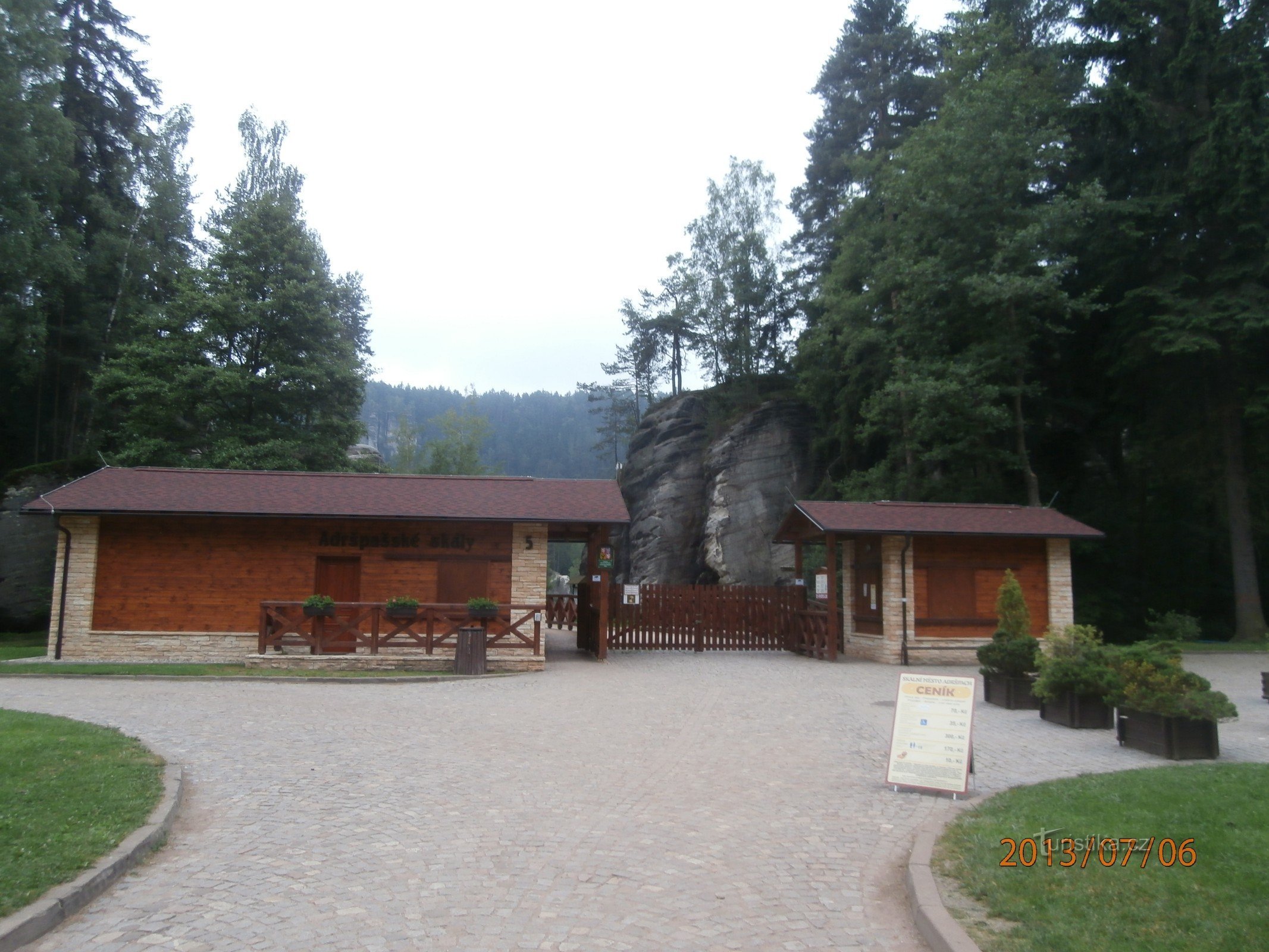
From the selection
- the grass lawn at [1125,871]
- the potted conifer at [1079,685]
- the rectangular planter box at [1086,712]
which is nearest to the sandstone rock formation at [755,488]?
the potted conifer at [1079,685]

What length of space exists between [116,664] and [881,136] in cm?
3417

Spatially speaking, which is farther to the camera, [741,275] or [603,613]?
[741,275]

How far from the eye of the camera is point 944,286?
90.6 feet

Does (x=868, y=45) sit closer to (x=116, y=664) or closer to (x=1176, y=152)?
(x=1176, y=152)

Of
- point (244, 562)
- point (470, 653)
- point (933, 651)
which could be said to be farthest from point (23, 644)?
point (933, 651)

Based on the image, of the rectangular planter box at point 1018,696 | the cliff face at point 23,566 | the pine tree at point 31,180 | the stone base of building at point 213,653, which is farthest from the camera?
the pine tree at point 31,180

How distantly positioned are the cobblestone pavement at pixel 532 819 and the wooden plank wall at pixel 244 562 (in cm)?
536

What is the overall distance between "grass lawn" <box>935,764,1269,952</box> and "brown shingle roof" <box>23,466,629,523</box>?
503 inches

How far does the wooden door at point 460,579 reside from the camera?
19.6 meters

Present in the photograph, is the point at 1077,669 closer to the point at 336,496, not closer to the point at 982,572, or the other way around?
the point at 982,572

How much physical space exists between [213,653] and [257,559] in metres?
2.20

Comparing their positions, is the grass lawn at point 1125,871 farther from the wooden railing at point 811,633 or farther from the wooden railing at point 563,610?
the wooden railing at point 563,610

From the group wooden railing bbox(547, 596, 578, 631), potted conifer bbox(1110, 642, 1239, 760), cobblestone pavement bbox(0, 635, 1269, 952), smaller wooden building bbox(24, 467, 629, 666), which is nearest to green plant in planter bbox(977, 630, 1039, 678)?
cobblestone pavement bbox(0, 635, 1269, 952)

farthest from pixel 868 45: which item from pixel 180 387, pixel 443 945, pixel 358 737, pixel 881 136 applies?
pixel 443 945
